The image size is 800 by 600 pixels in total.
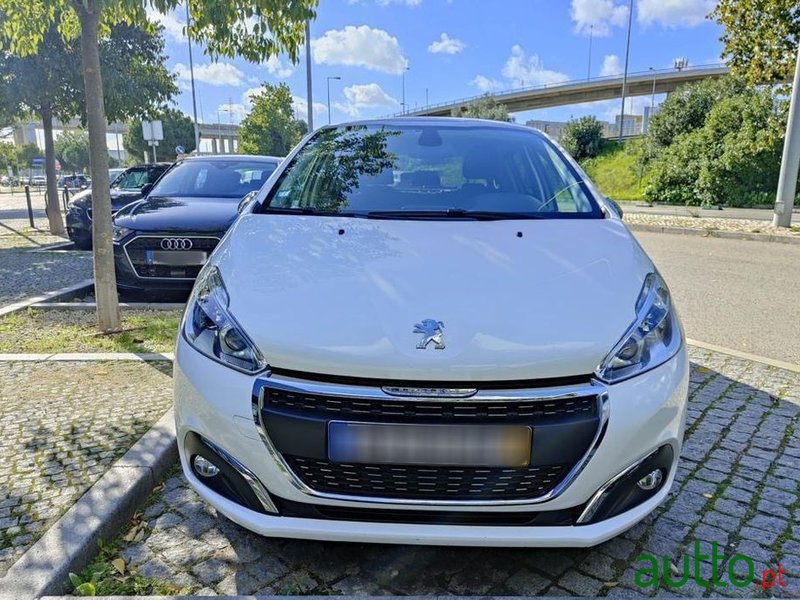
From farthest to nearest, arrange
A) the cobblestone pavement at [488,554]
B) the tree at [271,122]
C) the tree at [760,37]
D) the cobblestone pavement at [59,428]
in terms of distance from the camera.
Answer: the tree at [271,122] → the tree at [760,37] → the cobblestone pavement at [59,428] → the cobblestone pavement at [488,554]

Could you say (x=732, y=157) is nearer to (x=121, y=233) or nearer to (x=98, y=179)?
(x=121, y=233)

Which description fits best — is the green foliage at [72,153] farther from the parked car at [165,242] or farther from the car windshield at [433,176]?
the car windshield at [433,176]

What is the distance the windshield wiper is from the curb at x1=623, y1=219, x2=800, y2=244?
9.24 m

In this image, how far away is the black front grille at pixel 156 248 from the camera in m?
5.49

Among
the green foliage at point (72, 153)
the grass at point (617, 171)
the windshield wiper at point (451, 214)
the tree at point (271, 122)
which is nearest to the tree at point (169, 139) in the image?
the green foliage at point (72, 153)

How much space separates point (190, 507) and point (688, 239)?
11320 millimetres

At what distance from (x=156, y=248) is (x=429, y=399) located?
4.55 m

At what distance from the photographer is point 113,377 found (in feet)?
12.3

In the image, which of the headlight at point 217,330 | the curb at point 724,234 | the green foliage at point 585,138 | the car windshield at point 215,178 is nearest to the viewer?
the headlight at point 217,330

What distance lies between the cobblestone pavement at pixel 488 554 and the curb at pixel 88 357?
1653 millimetres

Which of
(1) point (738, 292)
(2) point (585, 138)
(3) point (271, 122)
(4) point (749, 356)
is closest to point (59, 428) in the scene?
(4) point (749, 356)

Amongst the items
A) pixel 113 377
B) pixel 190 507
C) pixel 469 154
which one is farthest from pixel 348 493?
pixel 113 377

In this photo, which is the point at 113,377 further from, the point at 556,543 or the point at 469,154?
the point at 556,543

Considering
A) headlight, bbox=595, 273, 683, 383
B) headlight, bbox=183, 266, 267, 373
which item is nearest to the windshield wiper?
headlight, bbox=595, 273, 683, 383
